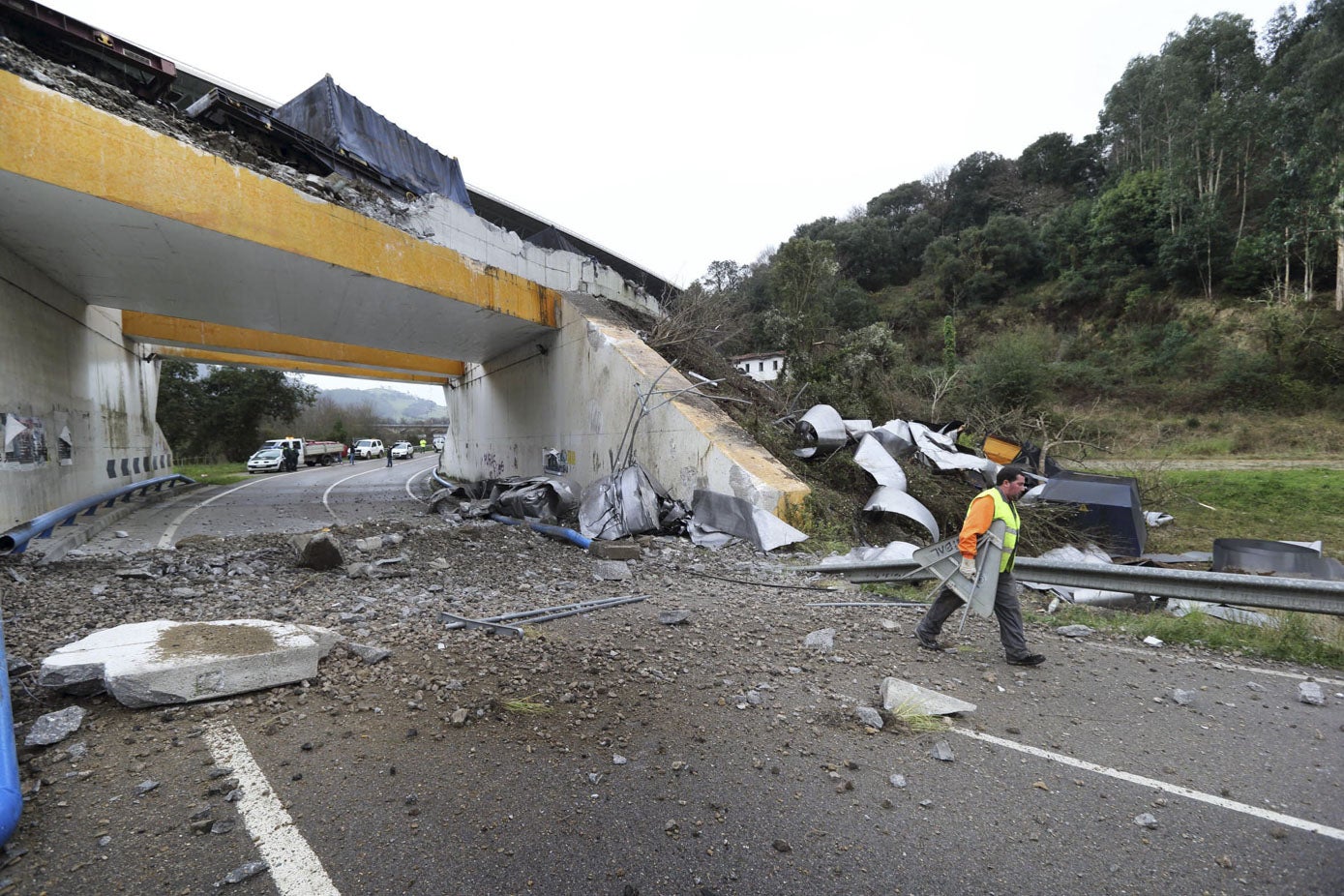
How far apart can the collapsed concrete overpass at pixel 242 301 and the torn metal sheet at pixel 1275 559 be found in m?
6.14

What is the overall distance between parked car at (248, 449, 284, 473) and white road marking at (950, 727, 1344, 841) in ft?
106

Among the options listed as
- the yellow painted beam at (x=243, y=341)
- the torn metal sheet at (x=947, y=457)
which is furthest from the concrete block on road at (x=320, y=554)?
the torn metal sheet at (x=947, y=457)

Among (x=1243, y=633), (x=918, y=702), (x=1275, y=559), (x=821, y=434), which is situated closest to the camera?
(x=918, y=702)

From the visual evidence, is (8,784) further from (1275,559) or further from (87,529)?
(1275,559)

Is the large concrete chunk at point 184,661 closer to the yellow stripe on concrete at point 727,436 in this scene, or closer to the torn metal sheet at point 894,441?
the yellow stripe on concrete at point 727,436

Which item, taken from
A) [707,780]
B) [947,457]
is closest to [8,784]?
[707,780]

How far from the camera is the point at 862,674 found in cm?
391

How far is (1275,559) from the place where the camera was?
316 inches

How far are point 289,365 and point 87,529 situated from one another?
11875 mm

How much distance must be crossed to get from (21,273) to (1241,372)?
41344mm

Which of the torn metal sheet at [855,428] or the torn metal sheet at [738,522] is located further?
the torn metal sheet at [855,428]

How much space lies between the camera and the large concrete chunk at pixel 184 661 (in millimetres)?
3117

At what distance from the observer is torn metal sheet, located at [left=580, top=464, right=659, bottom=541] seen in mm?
8797

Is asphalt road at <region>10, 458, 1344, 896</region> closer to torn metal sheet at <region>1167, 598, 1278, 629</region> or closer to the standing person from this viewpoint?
the standing person
